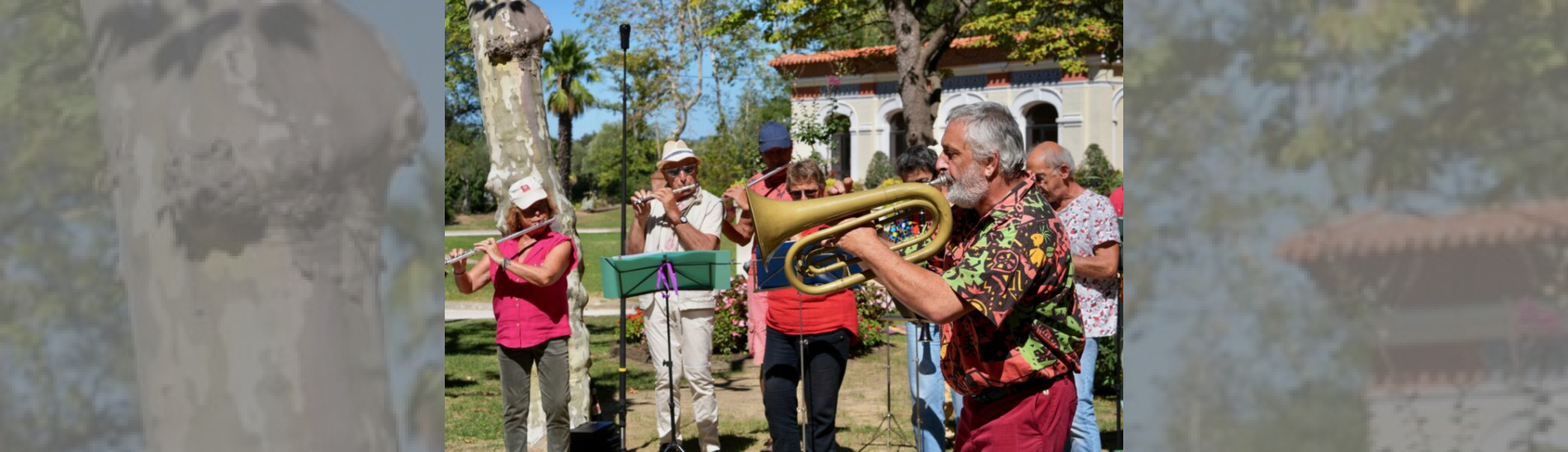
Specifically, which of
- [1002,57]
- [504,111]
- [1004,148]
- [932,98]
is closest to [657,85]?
[1002,57]

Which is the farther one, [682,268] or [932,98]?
[932,98]

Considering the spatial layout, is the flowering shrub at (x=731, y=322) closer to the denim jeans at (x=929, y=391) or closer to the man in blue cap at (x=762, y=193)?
the man in blue cap at (x=762, y=193)

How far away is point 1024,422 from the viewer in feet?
10.3

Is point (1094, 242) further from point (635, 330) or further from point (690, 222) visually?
point (635, 330)

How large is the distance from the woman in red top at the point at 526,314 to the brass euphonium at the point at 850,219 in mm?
2042


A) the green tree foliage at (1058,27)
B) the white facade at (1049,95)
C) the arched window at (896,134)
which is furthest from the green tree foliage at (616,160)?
the green tree foliage at (1058,27)

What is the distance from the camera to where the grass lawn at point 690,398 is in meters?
7.12

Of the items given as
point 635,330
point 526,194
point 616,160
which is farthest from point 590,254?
point 616,160

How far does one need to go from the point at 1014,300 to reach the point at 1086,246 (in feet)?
7.67
